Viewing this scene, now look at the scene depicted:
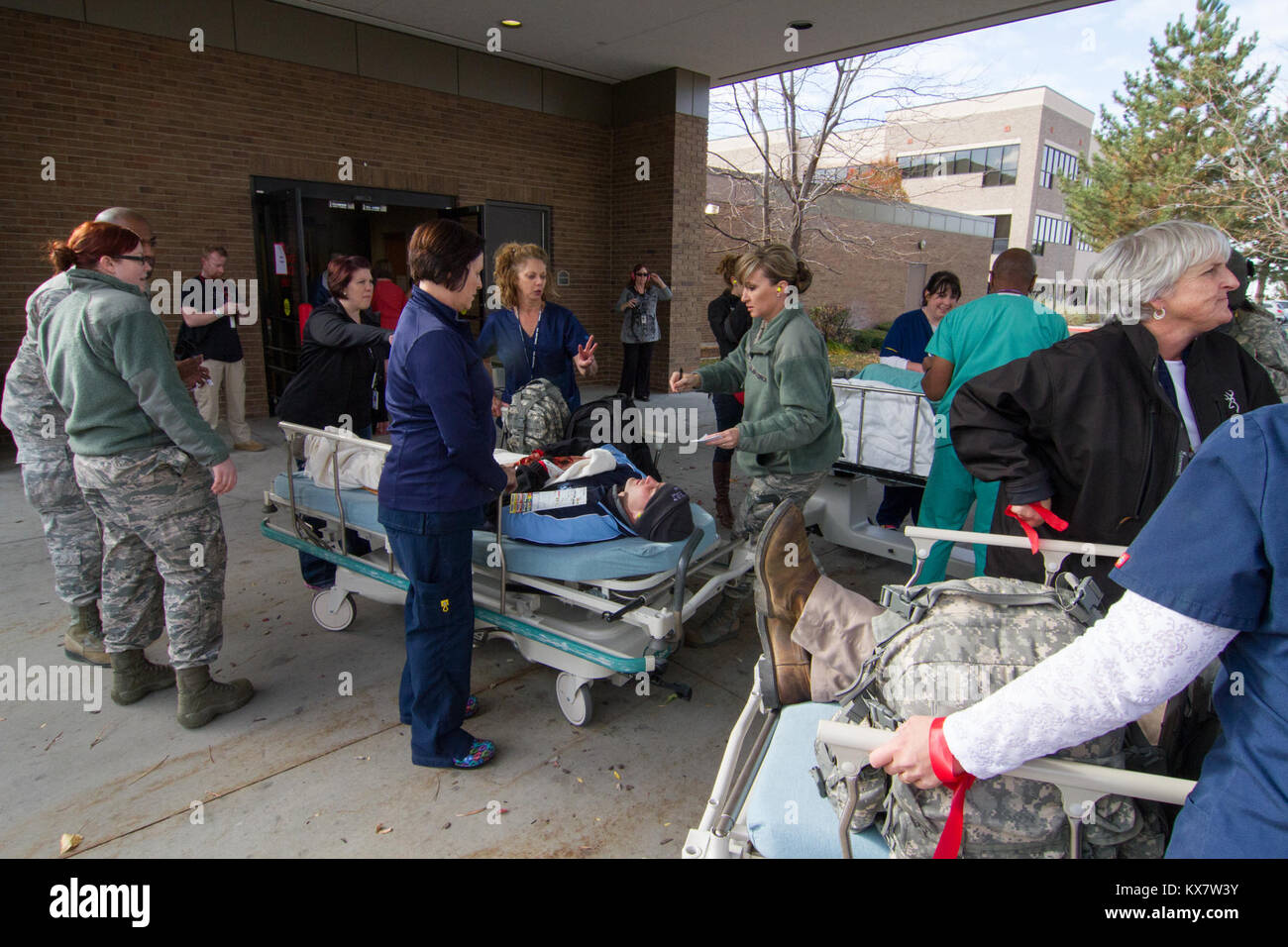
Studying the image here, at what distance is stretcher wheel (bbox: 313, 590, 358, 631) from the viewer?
4.12 meters

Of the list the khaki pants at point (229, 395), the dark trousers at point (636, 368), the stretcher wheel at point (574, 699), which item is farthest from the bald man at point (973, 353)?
the dark trousers at point (636, 368)

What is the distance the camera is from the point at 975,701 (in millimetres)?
1462

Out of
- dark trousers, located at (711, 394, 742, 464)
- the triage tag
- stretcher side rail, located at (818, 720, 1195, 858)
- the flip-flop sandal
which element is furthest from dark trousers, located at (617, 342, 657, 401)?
stretcher side rail, located at (818, 720, 1195, 858)

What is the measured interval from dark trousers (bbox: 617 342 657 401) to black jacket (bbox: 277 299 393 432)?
636cm

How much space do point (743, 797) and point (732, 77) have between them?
11891 millimetres

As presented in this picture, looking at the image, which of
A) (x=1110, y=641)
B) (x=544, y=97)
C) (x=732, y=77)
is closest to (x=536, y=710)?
(x=1110, y=641)

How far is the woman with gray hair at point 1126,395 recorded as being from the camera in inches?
84.7

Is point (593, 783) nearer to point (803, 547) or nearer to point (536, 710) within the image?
point (536, 710)

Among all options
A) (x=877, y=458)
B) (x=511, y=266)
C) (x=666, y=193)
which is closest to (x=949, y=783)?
(x=511, y=266)

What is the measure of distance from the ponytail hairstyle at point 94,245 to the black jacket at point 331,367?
4.23 feet

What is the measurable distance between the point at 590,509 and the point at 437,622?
2.70 feet

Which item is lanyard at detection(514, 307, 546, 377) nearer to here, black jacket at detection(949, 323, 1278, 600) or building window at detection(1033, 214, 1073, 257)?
black jacket at detection(949, 323, 1278, 600)

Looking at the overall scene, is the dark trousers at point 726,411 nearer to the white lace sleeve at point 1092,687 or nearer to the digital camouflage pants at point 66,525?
the digital camouflage pants at point 66,525

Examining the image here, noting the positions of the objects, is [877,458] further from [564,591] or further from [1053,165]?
[1053,165]
